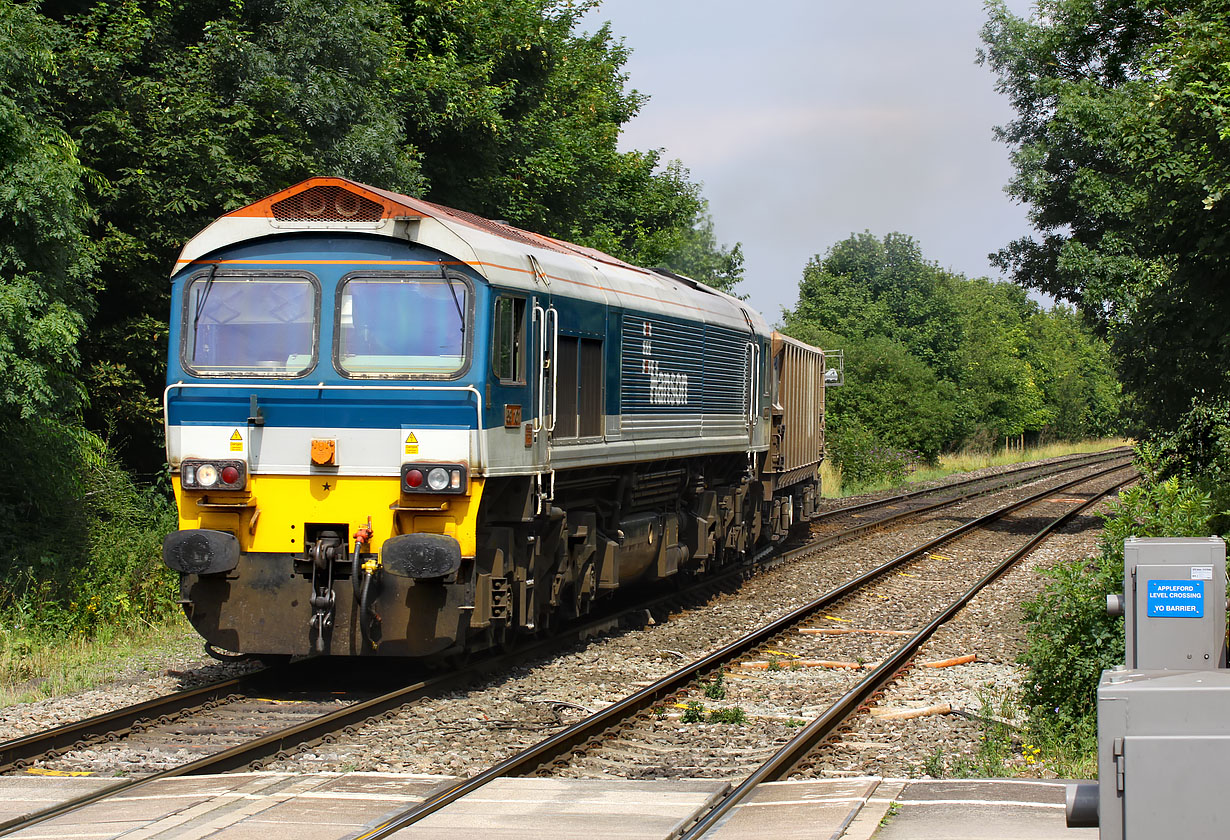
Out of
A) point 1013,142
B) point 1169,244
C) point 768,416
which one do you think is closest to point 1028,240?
point 1013,142

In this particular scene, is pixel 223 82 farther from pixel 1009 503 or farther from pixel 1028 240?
pixel 1009 503

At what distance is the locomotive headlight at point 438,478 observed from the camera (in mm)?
9070

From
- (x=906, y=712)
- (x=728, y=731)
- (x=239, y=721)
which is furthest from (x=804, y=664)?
(x=239, y=721)

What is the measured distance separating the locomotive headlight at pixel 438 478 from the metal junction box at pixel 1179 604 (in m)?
4.64

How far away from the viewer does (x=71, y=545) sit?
42.6ft

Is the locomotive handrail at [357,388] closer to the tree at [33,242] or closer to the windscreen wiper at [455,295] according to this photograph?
the windscreen wiper at [455,295]

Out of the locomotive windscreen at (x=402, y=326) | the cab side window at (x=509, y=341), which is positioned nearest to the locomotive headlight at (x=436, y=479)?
the locomotive windscreen at (x=402, y=326)

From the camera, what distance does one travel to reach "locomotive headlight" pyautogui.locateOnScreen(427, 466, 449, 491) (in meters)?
9.07

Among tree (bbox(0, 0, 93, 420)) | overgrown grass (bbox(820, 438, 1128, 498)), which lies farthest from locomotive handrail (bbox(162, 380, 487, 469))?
overgrown grass (bbox(820, 438, 1128, 498))

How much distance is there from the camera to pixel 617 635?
499 inches

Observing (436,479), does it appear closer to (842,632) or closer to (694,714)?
(694,714)

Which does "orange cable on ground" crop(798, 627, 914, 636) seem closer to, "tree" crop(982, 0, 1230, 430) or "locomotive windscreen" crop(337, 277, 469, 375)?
"tree" crop(982, 0, 1230, 430)

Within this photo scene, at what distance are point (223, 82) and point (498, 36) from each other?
26.9 feet

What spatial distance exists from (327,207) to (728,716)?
15.5ft
